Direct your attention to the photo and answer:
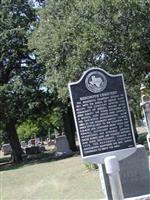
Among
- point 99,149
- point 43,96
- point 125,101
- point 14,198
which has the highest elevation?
point 43,96

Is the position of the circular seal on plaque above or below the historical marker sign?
above

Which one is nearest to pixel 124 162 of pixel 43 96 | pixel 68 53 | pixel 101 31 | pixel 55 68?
pixel 101 31

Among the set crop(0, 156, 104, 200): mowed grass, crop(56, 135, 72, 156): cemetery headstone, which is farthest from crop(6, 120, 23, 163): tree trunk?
crop(0, 156, 104, 200): mowed grass

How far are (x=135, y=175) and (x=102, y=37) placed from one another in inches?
378

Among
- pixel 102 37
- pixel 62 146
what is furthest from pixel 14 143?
pixel 102 37

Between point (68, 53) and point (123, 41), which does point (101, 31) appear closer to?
point (123, 41)

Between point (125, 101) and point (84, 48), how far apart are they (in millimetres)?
13138

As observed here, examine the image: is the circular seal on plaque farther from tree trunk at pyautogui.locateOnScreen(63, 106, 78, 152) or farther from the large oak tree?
tree trunk at pyautogui.locateOnScreen(63, 106, 78, 152)

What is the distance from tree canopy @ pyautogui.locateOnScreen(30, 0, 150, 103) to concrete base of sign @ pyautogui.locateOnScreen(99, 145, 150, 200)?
9.24 m

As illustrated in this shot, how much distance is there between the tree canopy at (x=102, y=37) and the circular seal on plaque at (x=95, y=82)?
1275 centimetres

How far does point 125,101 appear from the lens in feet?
31.0

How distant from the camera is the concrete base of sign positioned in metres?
13.5

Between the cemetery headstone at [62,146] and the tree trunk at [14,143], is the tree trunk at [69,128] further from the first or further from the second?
the tree trunk at [14,143]

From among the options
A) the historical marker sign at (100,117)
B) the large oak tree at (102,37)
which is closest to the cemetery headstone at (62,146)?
the large oak tree at (102,37)
